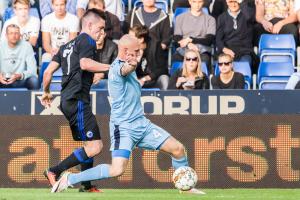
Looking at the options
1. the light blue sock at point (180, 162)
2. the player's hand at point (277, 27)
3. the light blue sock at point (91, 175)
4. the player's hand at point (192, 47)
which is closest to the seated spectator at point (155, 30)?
the player's hand at point (192, 47)

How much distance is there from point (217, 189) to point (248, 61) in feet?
12.1

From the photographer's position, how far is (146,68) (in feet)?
53.2

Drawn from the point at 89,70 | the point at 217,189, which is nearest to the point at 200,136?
the point at 217,189

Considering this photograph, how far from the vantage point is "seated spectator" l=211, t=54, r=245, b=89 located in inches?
617

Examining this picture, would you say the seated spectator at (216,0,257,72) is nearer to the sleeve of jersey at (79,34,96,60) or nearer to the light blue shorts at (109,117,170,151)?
the sleeve of jersey at (79,34,96,60)

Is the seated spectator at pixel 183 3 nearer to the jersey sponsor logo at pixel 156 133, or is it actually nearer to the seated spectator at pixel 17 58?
the seated spectator at pixel 17 58

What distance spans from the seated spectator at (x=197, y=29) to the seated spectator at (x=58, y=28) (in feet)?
5.78

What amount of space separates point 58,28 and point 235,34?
3.03 m

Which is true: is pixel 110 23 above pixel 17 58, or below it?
above

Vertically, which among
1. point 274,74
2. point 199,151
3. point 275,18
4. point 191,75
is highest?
point 275,18

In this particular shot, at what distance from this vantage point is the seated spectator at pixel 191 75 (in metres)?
15.6

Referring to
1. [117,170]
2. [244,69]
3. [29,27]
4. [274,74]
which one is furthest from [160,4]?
[117,170]

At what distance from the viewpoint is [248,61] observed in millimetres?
A: 16781

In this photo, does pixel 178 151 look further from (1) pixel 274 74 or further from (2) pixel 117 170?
(1) pixel 274 74
